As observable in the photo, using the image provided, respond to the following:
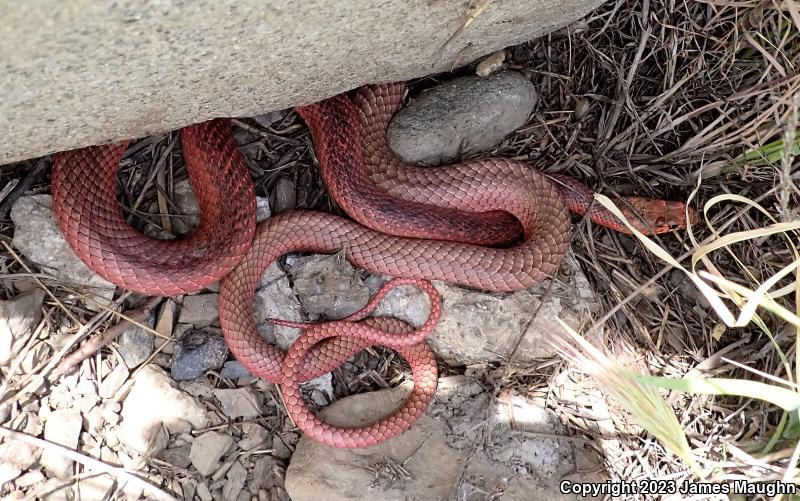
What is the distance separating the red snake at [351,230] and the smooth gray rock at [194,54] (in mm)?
526

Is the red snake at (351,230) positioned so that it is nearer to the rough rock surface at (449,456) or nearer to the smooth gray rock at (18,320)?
the rough rock surface at (449,456)

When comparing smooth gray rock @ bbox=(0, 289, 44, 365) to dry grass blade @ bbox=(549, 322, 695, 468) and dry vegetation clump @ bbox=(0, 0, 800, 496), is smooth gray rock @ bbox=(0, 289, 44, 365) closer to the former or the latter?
dry vegetation clump @ bbox=(0, 0, 800, 496)

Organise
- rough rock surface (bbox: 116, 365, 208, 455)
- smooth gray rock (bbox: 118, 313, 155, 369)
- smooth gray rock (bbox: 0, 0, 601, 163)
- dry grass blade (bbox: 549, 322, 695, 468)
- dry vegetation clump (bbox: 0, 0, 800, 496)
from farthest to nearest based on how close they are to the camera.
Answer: dry vegetation clump (bbox: 0, 0, 800, 496)
smooth gray rock (bbox: 118, 313, 155, 369)
rough rock surface (bbox: 116, 365, 208, 455)
dry grass blade (bbox: 549, 322, 695, 468)
smooth gray rock (bbox: 0, 0, 601, 163)

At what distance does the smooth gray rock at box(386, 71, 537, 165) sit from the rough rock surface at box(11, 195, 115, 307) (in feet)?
5.45


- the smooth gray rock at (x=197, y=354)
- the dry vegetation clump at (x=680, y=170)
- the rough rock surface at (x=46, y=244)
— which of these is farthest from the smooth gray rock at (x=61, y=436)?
the dry vegetation clump at (x=680, y=170)

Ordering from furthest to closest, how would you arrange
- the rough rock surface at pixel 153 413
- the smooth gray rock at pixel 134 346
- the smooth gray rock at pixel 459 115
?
the smooth gray rock at pixel 459 115, the smooth gray rock at pixel 134 346, the rough rock surface at pixel 153 413

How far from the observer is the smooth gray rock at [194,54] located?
1721mm

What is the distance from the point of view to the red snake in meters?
2.90

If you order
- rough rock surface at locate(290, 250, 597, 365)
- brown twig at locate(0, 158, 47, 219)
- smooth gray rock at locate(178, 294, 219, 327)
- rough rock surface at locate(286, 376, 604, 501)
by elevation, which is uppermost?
brown twig at locate(0, 158, 47, 219)

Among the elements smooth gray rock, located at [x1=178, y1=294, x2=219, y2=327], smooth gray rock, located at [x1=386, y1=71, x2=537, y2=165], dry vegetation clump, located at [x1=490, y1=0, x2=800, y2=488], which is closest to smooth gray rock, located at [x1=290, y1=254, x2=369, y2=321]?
smooth gray rock, located at [x1=178, y1=294, x2=219, y2=327]

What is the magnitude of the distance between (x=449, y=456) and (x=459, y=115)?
1724 mm

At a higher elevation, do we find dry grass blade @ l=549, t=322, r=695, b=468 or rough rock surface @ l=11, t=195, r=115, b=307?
rough rock surface @ l=11, t=195, r=115, b=307

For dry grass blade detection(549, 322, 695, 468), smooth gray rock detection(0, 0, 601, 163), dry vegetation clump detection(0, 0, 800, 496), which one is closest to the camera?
Result: smooth gray rock detection(0, 0, 601, 163)

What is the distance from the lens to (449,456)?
3.06 metres
